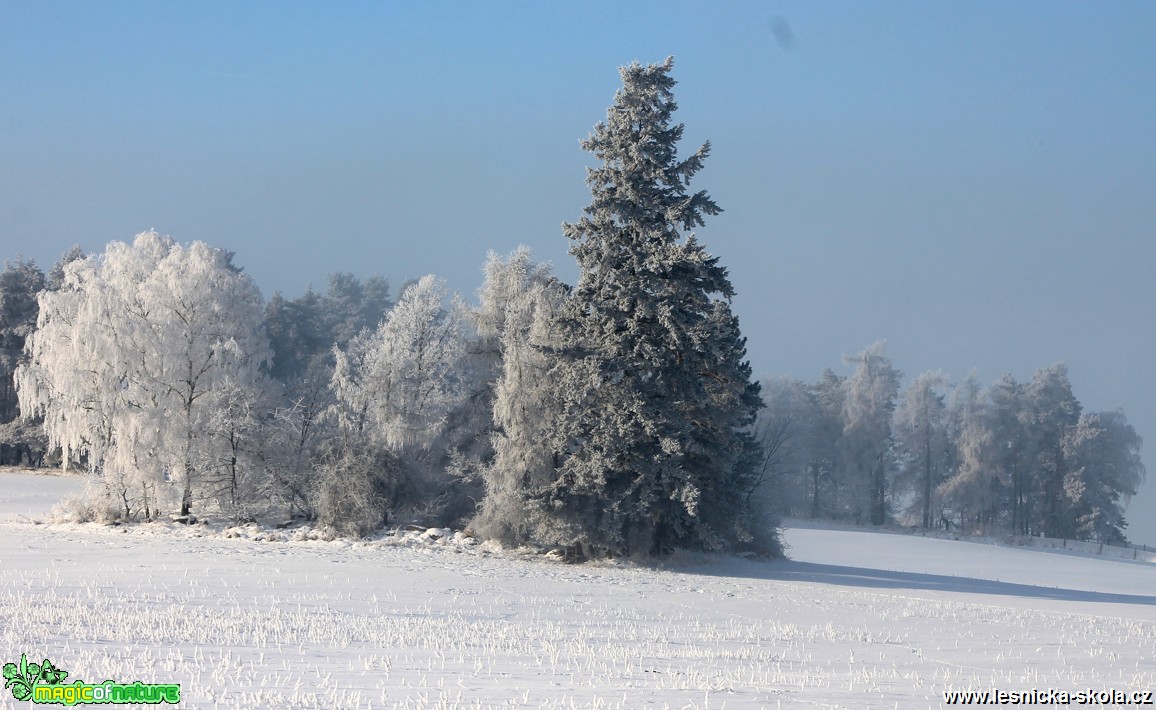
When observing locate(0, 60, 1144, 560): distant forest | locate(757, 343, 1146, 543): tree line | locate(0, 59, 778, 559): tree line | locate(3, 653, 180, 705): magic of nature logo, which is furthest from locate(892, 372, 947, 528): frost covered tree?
locate(3, 653, 180, 705): magic of nature logo

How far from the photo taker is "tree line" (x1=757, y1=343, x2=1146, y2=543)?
73.9 metres

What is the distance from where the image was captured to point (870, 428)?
83.9 metres

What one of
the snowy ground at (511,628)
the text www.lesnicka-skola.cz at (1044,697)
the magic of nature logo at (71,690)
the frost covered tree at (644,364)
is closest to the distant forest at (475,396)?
the frost covered tree at (644,364)

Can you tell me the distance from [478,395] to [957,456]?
179 feet

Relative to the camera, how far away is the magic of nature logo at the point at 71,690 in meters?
9.59

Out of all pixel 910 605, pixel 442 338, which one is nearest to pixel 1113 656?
pixel 910 605

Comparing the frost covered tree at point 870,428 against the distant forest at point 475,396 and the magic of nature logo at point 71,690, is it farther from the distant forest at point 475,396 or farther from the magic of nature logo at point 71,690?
the magic of nature logo at point 71,690

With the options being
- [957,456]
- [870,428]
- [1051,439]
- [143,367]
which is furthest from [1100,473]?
[143,367]

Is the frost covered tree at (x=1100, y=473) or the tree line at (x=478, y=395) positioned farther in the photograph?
the frost covered tree at (x=1100, y=473)

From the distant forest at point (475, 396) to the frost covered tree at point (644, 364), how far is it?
0.23ft

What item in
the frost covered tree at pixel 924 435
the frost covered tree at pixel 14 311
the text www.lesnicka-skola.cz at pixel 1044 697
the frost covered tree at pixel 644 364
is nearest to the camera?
the text www.lesnicka-skola.cz at pixel 1044 697

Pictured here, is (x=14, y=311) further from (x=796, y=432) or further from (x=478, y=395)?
(x=796, y=432)

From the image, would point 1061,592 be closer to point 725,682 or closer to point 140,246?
point 725,682

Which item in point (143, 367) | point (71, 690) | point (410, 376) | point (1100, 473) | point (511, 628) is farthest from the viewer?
point (1100, 473)
